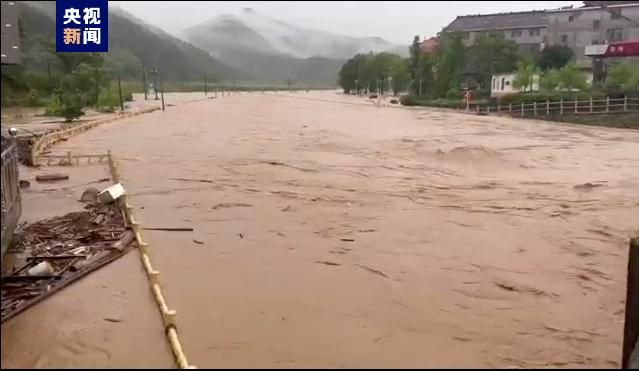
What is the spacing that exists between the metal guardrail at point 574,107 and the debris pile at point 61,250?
2851 cm

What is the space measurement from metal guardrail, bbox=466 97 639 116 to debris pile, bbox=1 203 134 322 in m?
28.5

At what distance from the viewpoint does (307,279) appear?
24.1 feet

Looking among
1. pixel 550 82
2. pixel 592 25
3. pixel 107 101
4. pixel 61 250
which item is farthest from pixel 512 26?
pixel 61 250

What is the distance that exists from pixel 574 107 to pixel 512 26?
2685 centimetres

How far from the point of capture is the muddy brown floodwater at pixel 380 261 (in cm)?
556

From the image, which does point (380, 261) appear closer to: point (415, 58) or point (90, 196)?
point (90, 196)

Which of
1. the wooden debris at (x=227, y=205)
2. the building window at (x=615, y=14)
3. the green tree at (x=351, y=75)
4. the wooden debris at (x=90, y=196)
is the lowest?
the wooden debris at (x=227, y=205)

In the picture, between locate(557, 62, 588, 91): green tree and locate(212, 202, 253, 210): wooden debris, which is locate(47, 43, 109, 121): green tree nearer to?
locate(212, 202, 253, 210): wooden debris

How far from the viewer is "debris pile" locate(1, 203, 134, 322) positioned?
20.4 ft

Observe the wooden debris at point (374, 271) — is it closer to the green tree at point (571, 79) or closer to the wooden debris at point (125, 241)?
the wooden debris at point (125, 241)

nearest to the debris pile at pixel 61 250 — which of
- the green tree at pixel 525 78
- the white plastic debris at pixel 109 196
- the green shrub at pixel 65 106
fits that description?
the white plastic debris at pixel 109 196

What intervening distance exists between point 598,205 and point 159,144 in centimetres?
1511

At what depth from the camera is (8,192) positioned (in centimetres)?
627

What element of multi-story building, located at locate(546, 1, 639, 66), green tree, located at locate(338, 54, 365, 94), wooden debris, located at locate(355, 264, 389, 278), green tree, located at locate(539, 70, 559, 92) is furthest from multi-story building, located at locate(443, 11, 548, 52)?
wooden debris, located at locate(355, 264, 389, 278)
